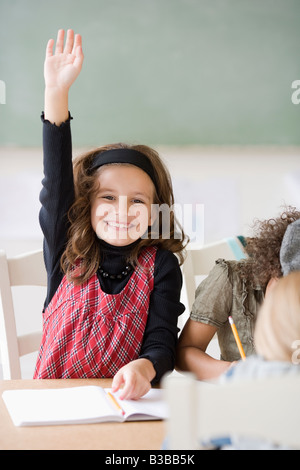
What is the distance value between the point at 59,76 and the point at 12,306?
0.53 meters

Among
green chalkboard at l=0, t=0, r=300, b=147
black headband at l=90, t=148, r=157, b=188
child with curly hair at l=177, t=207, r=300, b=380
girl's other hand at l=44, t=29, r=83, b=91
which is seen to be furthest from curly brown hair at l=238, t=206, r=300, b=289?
green chalkboard at l=0, t=0, r=300, b=147

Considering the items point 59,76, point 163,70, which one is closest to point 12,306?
point 59,76

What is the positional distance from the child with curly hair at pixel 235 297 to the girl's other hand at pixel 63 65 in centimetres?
50

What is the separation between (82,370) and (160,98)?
1.29 metres

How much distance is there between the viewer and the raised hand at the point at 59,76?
1184 mm

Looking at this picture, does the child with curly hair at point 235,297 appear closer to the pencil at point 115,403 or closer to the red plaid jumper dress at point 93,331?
the red plaid jumper dress at point 93,331

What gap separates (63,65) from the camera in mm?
1208

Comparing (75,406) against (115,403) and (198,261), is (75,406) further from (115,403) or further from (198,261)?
(198,261)

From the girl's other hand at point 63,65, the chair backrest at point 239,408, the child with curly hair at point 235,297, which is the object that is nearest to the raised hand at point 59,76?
the girl's other hand at point 63,65

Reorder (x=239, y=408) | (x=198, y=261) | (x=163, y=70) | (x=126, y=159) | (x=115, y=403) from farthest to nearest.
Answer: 1. (x=163, y=70)
2. (x=198, y=261)
3. (x=126, y=159)
4. (x=115, y=403)
5. (x=239, y=408)

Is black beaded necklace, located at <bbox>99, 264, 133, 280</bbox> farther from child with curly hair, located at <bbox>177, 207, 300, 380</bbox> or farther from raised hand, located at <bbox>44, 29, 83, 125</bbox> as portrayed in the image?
raised hand, located at <bbox>44, 29, 83, 125</bbox>

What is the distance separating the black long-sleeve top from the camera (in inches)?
47.0
